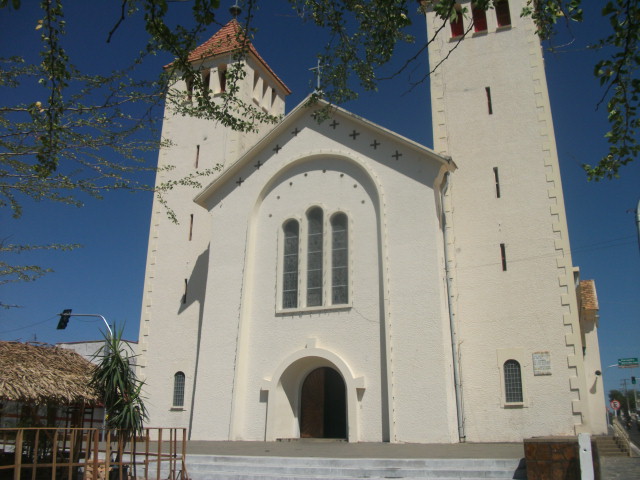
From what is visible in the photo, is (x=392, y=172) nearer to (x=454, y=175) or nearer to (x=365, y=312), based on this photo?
(x=454, y=175)

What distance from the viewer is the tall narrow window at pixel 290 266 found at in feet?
60.8

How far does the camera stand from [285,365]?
1742cm

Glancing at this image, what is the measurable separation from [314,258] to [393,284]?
2917mm

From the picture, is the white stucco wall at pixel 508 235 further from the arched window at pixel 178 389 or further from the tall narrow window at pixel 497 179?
the arched window at pixel 178 389

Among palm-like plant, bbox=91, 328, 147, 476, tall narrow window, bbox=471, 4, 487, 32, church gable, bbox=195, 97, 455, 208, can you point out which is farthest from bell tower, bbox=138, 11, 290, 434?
tall narrow window, bbox=471, 4, 487, 32

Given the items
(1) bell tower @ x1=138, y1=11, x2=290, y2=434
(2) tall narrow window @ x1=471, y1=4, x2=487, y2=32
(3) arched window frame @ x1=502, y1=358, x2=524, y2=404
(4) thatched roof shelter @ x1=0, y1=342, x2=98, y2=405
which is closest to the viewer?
(4) thatched roof shelter @ x1=0, y1=342, x2=98, y2=405

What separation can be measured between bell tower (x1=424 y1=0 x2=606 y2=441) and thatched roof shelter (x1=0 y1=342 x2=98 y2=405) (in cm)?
1002

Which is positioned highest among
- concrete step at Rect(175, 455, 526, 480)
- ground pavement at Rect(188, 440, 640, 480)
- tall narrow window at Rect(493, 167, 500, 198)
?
tall narrow window at Rect(493, 167, 500, 198)

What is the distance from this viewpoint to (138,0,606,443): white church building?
16.2m

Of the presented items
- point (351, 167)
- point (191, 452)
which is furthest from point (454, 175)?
point (191, 452)

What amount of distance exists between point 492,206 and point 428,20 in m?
7.92

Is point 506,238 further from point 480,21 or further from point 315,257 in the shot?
point 480,21

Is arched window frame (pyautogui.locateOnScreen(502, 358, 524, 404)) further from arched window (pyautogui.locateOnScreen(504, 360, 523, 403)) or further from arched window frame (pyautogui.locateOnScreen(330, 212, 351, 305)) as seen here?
arched window frame (pyautogui.locateOnScreen(330, 212, 351, 305))

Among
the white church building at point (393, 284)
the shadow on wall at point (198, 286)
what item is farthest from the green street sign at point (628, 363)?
the shadow on wall at point (198, 286)
